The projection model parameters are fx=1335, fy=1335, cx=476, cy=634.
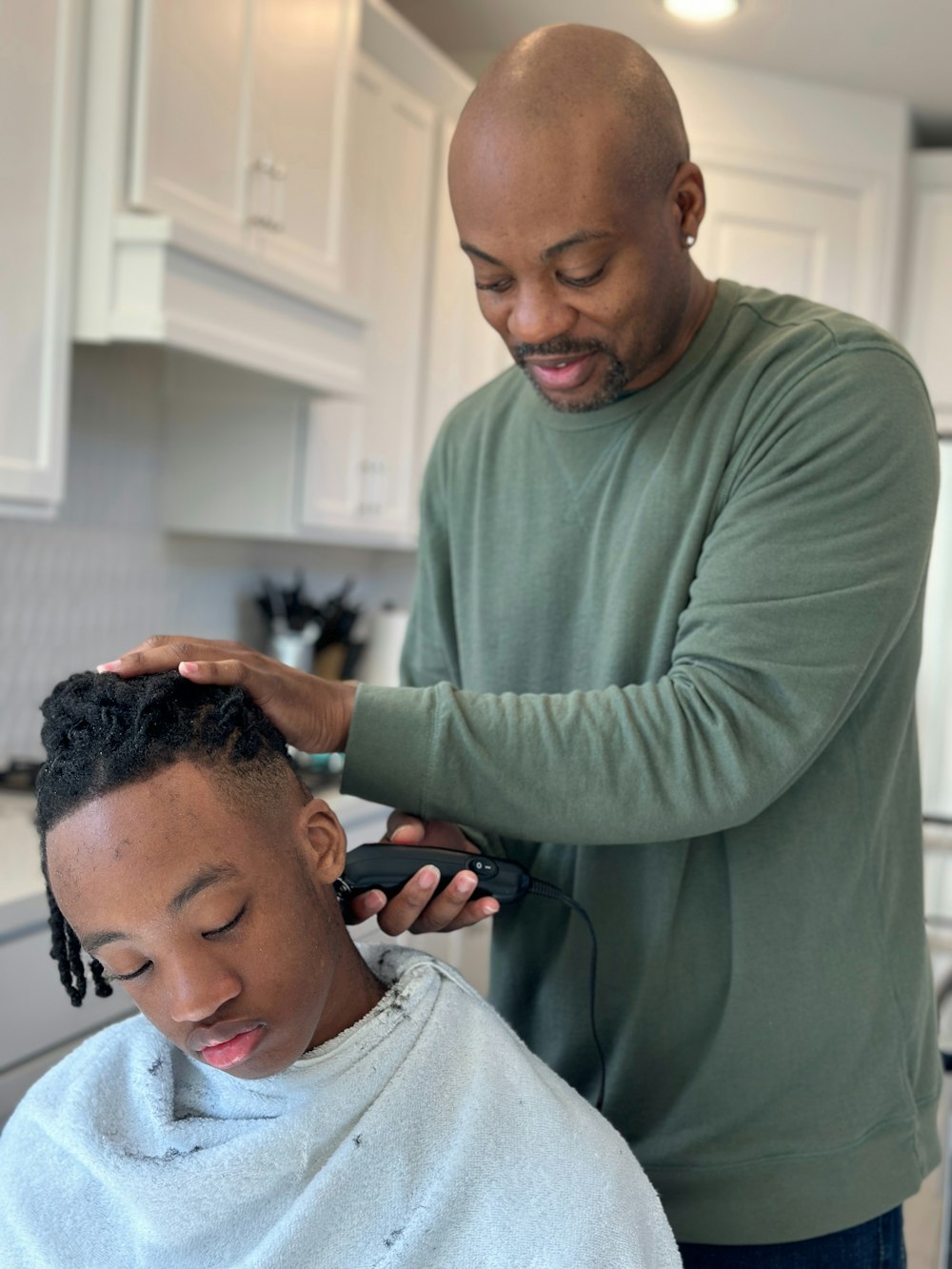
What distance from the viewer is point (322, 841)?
963mm

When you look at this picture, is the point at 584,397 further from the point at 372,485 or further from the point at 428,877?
the point at 372,485

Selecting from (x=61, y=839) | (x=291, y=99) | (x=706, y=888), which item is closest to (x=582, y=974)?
(x=706, y=888)

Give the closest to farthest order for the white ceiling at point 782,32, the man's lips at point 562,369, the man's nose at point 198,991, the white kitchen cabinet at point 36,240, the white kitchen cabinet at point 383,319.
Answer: the man's nose at point 198,991, the man's lips at point 562,369, the white kitchen cabinet at point 36,240, the white kitchen cabinet at point 383,319, the white ceiling at point 782,32

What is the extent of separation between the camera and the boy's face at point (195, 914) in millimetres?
839

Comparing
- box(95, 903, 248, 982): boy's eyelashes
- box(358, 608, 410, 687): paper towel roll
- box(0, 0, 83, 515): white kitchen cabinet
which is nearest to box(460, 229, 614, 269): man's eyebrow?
box(95, 903, 248, 982): boy's eyelashes

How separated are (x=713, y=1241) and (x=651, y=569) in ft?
1.71

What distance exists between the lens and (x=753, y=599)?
0.94 m

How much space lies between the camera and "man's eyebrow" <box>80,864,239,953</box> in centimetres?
84

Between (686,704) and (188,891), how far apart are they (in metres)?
0.35

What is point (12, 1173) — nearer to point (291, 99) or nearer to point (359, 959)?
point (359, 959)

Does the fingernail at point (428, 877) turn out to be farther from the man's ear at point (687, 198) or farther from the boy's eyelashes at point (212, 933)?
the man's ear at point (687, 198)

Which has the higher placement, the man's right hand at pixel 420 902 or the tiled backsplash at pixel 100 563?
the tiled backsplash at pixel 100 563

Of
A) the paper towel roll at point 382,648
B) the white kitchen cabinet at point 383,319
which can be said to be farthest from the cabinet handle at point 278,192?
the paper towel roll at point 382,648

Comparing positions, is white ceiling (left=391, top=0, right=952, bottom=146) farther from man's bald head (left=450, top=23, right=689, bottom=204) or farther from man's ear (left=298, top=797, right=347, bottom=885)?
man's ear (left=298, top=797, right=347, bottom=885)
